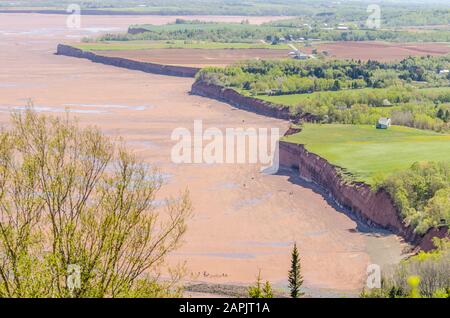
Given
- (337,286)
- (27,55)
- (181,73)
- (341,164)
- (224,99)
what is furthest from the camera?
(27,55)

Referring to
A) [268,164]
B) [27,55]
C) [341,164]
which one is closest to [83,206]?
[341,164]

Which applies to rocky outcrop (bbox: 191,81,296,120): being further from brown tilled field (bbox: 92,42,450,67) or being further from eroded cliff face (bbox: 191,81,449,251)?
brown tilled field (bbox: 92,42,450,67)

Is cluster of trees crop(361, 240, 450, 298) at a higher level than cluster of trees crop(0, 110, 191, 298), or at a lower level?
lower

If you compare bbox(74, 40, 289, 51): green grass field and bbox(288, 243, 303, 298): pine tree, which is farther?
bbox(74, 40, 289, 51): green grass field

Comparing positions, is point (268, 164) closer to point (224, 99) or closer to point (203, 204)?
point (203, 204)
